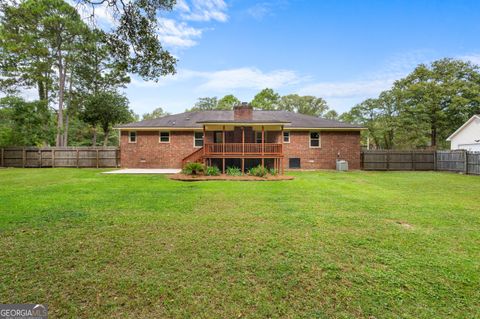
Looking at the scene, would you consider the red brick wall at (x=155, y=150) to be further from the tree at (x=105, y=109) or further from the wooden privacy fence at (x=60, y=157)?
the tree at (x=105, y=109)

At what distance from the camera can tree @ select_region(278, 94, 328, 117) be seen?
44.8 meters

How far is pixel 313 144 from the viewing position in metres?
17.6

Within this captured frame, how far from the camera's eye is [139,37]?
5.20m

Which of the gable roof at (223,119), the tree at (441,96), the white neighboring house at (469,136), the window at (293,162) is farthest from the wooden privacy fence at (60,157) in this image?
the tree at (441,96)

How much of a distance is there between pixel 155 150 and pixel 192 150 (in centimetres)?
290

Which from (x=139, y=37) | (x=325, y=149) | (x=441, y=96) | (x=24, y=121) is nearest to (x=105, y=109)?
(x=24, y=121)

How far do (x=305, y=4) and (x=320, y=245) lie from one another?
12850mm

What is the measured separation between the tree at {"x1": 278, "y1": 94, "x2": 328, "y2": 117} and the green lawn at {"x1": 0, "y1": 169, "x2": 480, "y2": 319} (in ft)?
133

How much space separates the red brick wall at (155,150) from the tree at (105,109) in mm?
11121

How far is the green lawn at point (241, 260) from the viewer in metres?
2.37

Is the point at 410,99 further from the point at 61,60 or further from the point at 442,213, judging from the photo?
the point at 61,60

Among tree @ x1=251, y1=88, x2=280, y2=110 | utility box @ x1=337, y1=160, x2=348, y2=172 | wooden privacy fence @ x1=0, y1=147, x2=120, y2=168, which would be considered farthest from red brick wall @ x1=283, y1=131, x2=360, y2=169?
tree @ x1=251, y1=88, x2=280, y2=110

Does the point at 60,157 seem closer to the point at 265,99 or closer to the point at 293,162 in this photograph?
the point at 293,162

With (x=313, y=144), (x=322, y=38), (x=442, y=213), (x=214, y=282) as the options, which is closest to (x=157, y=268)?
(x=214, y=282)
